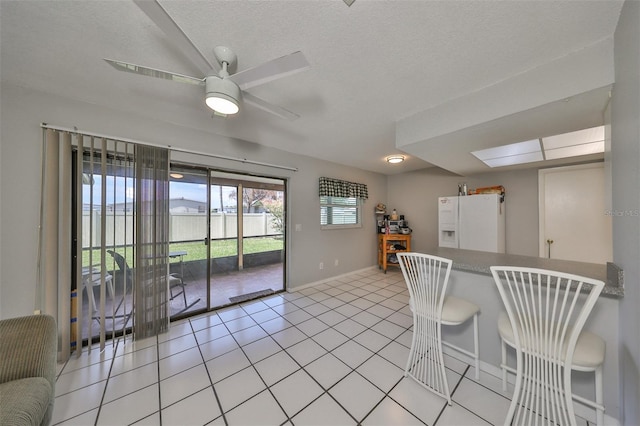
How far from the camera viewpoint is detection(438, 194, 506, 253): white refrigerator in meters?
3.28

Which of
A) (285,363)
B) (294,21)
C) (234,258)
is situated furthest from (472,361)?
(234,258)

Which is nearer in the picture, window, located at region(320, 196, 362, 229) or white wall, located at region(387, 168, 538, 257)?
white wall, located at region(387, 168, 538, 257)

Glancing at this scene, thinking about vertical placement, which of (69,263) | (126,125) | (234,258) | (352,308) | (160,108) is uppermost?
(160,108)

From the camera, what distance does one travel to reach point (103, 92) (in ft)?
6.11

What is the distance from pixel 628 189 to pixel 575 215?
2.92m

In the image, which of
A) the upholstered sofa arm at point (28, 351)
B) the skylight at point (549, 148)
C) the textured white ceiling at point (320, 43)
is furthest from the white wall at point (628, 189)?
the upholstered sofa arm at point (28, 351)

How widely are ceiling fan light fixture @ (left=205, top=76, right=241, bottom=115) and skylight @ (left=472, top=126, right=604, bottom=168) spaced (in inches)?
112

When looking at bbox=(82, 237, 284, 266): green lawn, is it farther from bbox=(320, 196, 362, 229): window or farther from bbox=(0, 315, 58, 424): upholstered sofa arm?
bbox=(320, 196, 362, 229): window

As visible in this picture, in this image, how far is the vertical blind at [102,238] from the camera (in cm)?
186

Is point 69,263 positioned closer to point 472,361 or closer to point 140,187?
point 140,187

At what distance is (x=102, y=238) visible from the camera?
2025 mm

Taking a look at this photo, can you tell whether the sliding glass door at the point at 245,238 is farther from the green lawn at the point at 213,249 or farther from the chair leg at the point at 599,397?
the chair leg at the point at 599,397

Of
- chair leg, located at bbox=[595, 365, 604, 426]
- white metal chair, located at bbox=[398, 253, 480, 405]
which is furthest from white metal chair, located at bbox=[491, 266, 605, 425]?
white metal chair, located at bbox=[398, 253, 480, 405]

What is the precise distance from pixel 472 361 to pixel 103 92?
4.07 m
